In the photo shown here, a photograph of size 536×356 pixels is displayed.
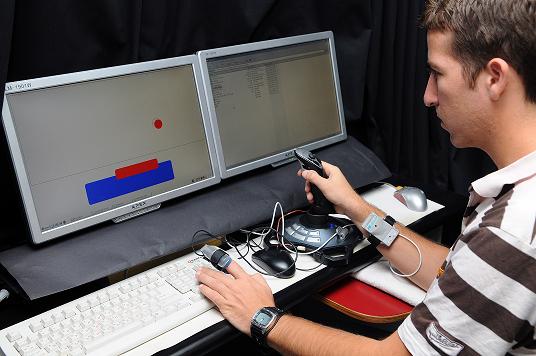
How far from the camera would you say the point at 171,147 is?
132cm

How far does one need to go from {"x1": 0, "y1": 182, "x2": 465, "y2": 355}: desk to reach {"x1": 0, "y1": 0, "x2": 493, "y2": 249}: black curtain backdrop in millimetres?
495

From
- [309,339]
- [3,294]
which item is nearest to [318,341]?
[309,339]

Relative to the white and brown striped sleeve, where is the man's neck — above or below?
above

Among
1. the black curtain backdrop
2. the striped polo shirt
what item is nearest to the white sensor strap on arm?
the striped polo shirt

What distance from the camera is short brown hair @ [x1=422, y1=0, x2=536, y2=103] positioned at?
32.8 inches

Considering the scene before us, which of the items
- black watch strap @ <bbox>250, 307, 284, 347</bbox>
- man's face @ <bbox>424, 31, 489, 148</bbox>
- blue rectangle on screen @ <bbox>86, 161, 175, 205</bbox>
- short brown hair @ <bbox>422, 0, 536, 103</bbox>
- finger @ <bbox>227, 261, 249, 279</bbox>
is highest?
short brown hair @ <bbox>422, 0, 536, 103</bbox>

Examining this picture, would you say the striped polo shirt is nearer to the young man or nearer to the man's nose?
the young man

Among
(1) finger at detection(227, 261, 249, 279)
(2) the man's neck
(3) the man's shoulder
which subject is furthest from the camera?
(1) finger at detection(227, 261, 249, 279)

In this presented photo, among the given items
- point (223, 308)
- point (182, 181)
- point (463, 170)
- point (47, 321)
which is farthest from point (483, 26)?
point (463, 170)

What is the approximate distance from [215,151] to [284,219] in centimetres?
25

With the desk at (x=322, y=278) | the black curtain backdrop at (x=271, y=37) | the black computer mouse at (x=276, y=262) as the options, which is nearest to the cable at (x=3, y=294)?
the black curtain backdrop at (x=271, y=37)

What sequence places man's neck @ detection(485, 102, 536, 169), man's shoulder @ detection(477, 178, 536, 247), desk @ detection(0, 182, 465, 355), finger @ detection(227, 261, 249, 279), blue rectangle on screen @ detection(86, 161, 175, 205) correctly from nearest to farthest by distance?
man's shoulder @ detection(477, 178, 536, 247) → man's neck @ detection(485, 102, 536, 169) → desk @ detection(0, 182, 465, 355) → finger @ detection(227, 261, 249, 279) → blue rectangle on screen @ detection(86, 161, 175, 205)

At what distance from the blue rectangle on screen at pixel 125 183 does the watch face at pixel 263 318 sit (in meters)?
0.45

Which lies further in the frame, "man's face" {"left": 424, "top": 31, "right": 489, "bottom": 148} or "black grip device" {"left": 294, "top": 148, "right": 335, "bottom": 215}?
"black grip device" {"left": 294, "top": 148, "right": 335, "bottom": 215}
